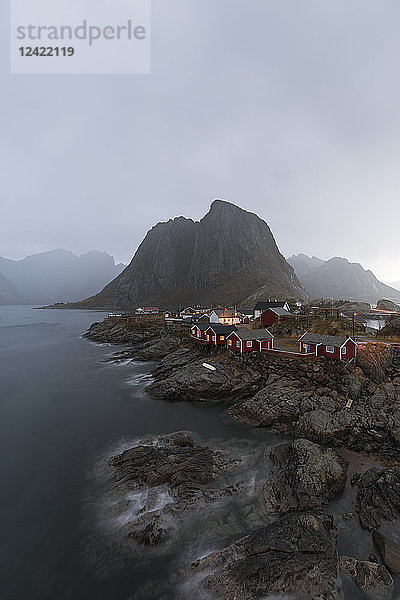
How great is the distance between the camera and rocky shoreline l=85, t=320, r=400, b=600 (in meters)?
10.9

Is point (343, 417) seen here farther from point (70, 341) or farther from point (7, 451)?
point (70, 341)

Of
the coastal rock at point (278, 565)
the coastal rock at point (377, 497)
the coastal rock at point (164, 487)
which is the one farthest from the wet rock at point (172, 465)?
the coastal rock at point (377, 497)

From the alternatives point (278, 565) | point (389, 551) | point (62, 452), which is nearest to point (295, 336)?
point (389, 551)

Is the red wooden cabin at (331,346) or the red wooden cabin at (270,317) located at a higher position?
the red wooden cabin at (270,317)

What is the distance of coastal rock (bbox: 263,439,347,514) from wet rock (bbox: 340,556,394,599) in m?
3.15

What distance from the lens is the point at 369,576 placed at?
35.7 feet

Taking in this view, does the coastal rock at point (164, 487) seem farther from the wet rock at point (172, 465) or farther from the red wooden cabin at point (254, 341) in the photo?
the red wooden cabin at point (254, 341)

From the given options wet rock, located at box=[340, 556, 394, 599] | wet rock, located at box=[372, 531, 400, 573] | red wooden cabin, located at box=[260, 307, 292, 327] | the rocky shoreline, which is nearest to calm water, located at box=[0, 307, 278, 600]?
the rocky shoreline

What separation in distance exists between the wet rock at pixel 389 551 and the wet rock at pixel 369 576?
632mm

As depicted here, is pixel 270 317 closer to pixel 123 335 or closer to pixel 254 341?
pixel 254 341

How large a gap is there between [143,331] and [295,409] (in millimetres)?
56231

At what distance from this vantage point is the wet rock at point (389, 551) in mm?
11430

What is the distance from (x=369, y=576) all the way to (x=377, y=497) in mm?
4871

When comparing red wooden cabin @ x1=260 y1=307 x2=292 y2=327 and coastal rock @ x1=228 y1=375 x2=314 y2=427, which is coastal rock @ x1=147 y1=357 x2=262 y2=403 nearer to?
coastal rock @ x1=228 y1=375 x2=314 y2=427
